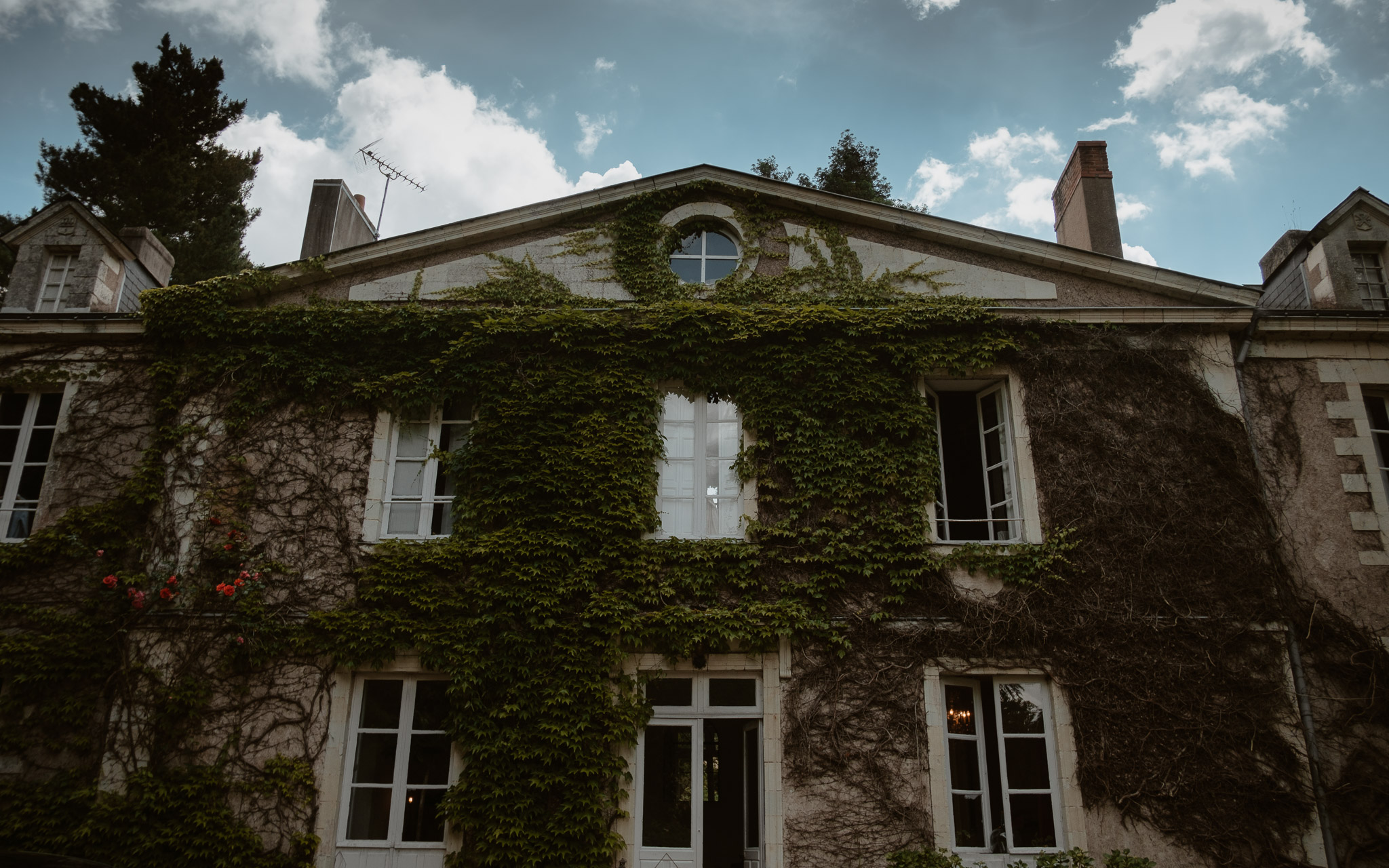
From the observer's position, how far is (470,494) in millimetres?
8312

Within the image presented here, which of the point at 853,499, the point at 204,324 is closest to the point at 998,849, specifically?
the point at 853,499

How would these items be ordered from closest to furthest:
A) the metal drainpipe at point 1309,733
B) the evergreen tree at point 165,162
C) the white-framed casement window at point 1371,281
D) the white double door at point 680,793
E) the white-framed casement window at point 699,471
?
the metal drainpipe at point 1309,733, the white double door at point 680,793, the white-framed casement window at point 699,471, the white-framed casement window at point 1371,281, the evergreen tree at point 165,162

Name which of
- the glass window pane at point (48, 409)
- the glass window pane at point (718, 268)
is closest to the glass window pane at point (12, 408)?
the glass window pane at point (48, 409)

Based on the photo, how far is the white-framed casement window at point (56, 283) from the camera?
31.4 feet

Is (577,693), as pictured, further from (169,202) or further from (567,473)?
(169,202)

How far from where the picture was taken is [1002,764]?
7453 mm

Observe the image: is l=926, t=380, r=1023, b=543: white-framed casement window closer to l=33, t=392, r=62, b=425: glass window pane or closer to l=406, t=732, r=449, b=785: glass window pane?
l=406, t=732, r=449, b=785: glass window pane

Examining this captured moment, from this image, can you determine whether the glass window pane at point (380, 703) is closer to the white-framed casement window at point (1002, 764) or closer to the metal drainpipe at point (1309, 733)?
the white-framed casement window at point (1002, 764)

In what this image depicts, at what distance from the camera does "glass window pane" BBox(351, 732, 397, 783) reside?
7.70 m

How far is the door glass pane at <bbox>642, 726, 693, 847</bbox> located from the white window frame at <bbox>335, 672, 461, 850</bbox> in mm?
1685

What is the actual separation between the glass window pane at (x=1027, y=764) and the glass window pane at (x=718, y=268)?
5.46 metres

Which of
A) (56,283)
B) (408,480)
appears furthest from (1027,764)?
(56,283)

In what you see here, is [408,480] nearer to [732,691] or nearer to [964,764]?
[732,691]

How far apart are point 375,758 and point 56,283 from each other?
6603mm
